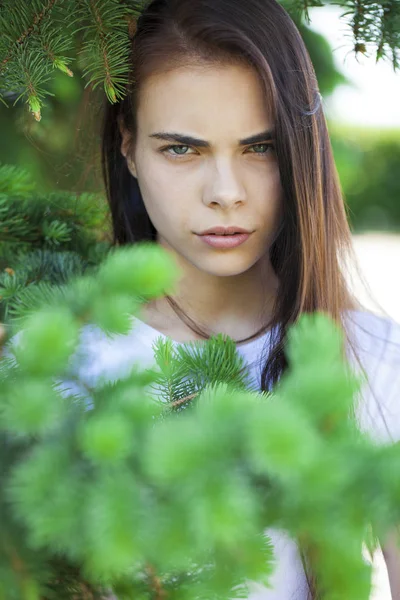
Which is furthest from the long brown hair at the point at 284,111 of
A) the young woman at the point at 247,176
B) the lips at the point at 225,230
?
the lips at the point at 225,230

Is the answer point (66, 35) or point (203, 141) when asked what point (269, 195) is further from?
point (66, 35)

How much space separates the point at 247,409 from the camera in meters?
0.37

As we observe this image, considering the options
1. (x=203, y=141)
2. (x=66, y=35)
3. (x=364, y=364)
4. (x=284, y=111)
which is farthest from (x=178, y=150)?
(x=364, y=364)

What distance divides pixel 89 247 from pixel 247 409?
3.61 ft

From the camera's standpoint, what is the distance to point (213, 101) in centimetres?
116

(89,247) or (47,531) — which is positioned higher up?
(47,531)

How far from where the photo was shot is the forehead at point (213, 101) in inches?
45.6

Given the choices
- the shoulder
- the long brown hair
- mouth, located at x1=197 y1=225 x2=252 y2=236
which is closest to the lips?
mouth, located at x1=197 y1=225 x2=252 y2=236

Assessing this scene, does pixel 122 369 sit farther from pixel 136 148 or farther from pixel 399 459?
pixel 136 148

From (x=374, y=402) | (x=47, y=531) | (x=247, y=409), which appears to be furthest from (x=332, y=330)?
(x=374, y=402)

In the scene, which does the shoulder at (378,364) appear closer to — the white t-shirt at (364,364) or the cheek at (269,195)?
the white t-shirt at (364,364)

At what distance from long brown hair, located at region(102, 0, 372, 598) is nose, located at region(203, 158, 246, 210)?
94 mm

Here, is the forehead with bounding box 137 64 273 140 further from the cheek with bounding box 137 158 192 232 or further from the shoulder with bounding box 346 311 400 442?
the shoulder with bounding box 346 311 400 442

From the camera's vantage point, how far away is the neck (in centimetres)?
145
